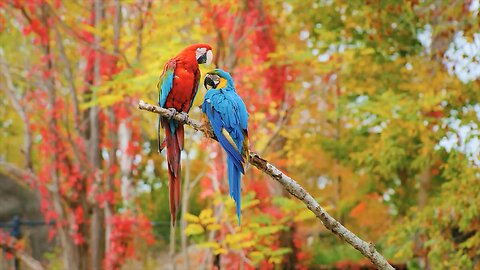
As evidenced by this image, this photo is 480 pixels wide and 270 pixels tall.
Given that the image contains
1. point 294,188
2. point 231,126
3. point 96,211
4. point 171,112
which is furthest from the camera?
point 96,211

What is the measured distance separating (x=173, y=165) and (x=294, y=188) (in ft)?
1.93

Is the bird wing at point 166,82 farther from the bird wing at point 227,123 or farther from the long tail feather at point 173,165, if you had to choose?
the bird wing at point 227,123

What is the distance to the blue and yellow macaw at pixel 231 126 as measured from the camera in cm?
231

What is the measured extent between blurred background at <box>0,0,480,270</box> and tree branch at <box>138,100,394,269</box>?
7.05 feet

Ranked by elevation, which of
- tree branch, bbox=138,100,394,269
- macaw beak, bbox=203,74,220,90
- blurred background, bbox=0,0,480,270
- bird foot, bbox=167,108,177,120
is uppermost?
blurred background, bbox=0,0,480,270

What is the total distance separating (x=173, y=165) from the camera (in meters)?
2.37

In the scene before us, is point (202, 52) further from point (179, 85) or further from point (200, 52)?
point (179, 85)

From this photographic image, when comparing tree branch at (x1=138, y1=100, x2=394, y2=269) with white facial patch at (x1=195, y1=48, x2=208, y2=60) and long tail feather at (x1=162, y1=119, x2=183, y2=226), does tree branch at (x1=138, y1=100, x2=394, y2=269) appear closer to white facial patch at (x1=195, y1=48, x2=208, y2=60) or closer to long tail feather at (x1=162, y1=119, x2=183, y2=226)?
long tail feather at (x1=162, y1=119, x2=183, y2=226)

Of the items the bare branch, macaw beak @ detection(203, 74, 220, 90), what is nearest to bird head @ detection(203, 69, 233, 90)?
macaw beak @ detection(203, 74, 220, 90)

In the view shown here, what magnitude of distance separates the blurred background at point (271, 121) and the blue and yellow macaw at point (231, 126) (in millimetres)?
2539

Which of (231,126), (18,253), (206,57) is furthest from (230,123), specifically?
(18,253)

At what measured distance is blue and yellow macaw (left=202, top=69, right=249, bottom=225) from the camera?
7.59ft

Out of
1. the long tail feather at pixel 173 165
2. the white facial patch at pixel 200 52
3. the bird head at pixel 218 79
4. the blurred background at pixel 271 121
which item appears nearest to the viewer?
the long tail feather at pixel 173 165

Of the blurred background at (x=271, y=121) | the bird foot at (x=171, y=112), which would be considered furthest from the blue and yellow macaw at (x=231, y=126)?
the blurred background at (x=271, y=121)
